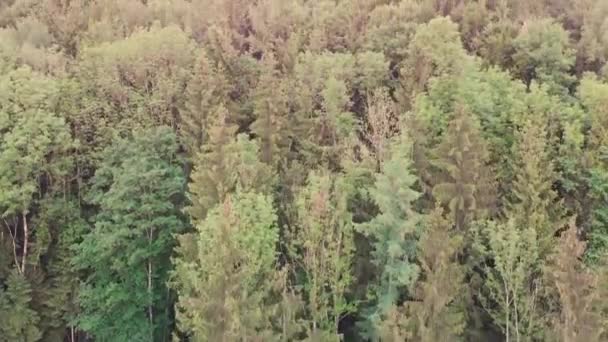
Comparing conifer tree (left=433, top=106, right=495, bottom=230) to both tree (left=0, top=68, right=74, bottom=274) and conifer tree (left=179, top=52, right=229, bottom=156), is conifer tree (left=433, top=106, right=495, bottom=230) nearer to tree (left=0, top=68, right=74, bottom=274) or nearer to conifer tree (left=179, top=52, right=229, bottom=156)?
conifer tree (left=179, top=52, right=229, bottom=156)

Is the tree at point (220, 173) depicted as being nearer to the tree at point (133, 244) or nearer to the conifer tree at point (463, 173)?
the tree at point (133, 244)

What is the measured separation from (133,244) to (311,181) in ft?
27.1

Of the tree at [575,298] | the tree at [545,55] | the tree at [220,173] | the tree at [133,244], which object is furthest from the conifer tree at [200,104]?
the tree at [575,298]

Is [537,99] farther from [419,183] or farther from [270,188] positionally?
[270,188]

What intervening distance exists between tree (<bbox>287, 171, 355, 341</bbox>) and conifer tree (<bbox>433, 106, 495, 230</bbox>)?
4.29 m

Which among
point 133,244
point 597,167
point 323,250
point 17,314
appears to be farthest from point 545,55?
point 17,314

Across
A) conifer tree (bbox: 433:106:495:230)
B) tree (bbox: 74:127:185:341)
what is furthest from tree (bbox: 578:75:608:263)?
tree (bbox: 74:127:185:341)

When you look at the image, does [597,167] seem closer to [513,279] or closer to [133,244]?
[513,279]

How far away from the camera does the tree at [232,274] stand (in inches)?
985

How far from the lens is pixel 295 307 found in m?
26.8

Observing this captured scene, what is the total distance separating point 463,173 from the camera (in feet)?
97.0

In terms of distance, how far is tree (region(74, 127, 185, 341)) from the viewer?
30.8 meters

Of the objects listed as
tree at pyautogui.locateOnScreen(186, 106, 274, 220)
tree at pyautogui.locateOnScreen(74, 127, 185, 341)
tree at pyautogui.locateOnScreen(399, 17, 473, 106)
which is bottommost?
tree at pyautogui.locateOnScreen(74, 127, 185, 341)

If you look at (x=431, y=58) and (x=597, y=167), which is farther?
(x=431, y=58)
